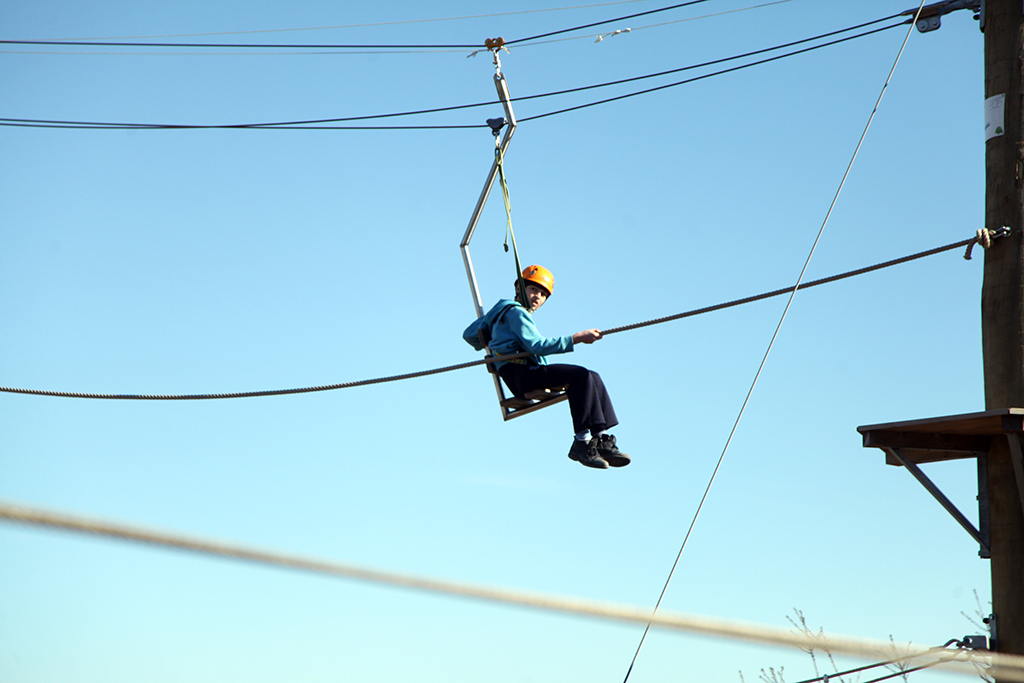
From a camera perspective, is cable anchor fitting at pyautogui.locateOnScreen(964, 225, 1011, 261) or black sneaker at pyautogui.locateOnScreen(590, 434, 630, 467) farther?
black sneaker at pyautogui.locateOnScreen(590, 434, 630, 467)

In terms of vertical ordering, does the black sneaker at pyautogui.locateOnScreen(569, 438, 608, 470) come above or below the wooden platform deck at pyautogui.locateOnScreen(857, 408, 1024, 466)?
above

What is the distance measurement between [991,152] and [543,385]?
2632 millimetres

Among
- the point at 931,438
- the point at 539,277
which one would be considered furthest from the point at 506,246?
the point at 931,438

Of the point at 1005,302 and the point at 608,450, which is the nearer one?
the point at 1005,302

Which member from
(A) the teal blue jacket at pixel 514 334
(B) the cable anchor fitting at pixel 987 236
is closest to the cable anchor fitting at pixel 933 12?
(B) the cable anchor fitting at pixel 987 236

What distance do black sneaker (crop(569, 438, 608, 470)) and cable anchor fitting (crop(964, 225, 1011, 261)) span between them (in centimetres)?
218

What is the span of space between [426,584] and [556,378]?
414 centimetres

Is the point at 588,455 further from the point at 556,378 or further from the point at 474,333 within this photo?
the point at 474,333

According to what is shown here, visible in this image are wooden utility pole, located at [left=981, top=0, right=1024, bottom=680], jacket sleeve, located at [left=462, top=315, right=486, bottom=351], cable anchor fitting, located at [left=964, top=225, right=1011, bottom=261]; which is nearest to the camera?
wooden utility pole, located at [left=981, top=0, right=1024, bottom=680]

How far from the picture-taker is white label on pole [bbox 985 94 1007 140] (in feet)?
17.0

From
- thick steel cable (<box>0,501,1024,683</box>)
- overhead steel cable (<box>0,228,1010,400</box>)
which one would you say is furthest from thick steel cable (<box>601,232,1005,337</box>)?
thick steel cable (<box>0,501,1024,683</box>)

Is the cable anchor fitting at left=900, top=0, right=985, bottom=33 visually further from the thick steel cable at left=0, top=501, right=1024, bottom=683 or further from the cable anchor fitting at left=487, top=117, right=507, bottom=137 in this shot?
the thick steel cable at left=0, top=501, right=1024, bottom=683

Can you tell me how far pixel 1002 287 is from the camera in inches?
197

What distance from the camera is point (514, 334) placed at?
581 centimetres
